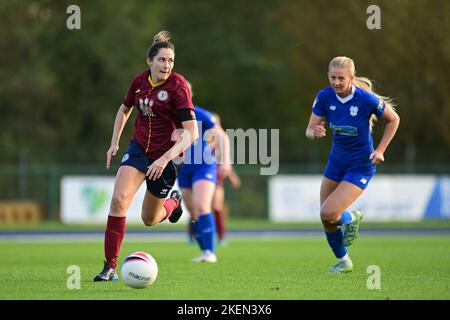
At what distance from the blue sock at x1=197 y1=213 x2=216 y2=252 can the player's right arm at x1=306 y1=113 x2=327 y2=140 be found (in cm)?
289

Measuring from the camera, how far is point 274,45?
131 feet

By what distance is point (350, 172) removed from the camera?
9.69 metres

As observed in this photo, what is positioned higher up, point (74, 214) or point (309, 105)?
point (309, 105)

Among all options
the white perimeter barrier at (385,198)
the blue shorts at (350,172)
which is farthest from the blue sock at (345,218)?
the white perimeter barrier at (385,198)

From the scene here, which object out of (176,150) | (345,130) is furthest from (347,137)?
(176,150)

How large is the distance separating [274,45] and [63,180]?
54.8ft

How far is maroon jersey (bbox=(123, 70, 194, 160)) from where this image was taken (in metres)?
8.74

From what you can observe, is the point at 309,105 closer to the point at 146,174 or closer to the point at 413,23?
the point at 413,23

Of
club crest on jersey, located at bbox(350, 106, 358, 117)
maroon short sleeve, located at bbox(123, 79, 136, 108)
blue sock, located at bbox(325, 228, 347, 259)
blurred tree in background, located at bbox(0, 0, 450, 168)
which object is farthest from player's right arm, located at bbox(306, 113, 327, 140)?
blurred tree in background, located at bbox(0, 0, 450, 168)

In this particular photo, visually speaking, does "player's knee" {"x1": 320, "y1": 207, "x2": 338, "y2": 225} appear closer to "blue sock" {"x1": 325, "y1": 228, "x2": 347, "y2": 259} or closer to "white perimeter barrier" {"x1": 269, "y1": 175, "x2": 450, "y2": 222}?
"blue sock" {"x1": 325, "y1": 228, "x2": 347, "y2": 259}

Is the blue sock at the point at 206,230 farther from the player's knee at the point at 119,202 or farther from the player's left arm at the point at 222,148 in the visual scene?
the player's knee at the point at 119,202

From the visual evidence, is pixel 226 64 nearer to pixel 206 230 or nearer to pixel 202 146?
pixel 202 146

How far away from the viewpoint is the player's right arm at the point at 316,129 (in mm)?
9345
